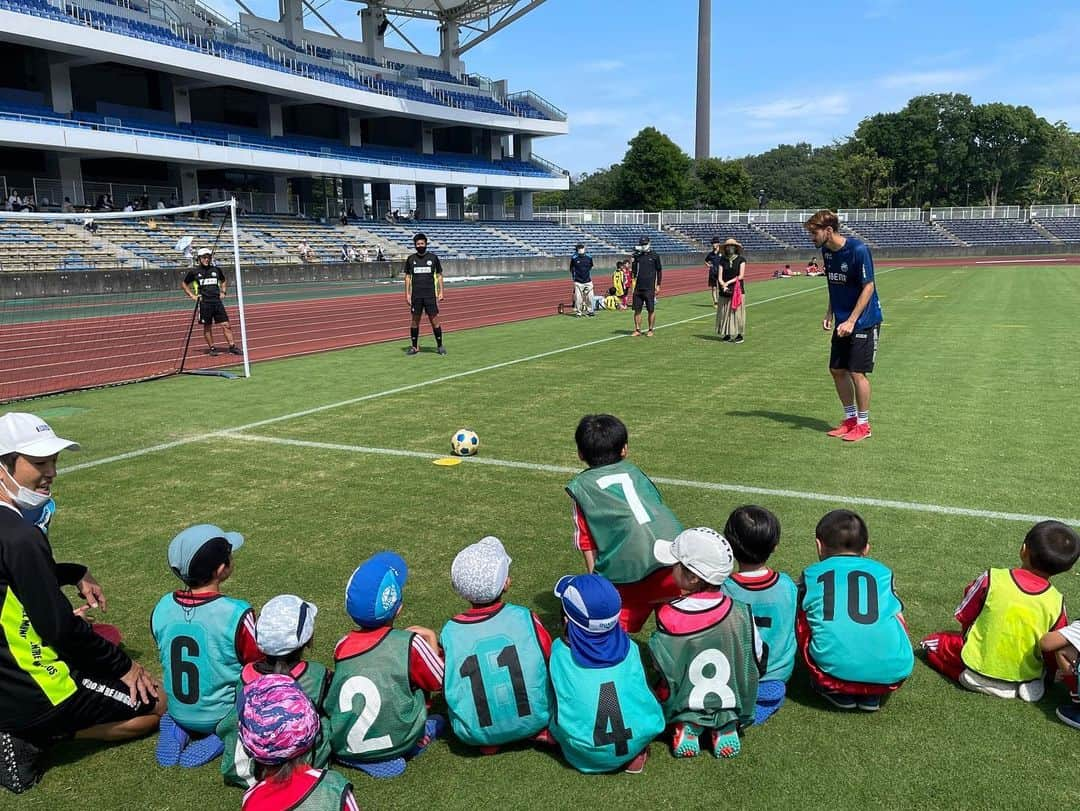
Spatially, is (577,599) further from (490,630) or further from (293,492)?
(293,492)

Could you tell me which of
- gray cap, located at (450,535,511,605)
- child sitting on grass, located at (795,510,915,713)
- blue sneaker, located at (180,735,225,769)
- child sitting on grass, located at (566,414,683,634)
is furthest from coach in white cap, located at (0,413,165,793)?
child sitting on grass, located at (795,510,915,713)

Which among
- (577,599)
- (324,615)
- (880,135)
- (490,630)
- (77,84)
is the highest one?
(880,135)

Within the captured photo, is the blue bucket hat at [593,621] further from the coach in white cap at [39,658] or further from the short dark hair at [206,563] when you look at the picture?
the coach in white cap at [39,658]

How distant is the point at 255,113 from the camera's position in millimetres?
48062

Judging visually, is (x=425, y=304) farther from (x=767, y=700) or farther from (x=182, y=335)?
(x=767, y=700)

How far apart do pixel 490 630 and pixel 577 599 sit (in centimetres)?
43

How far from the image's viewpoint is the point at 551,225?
6284 centimetres

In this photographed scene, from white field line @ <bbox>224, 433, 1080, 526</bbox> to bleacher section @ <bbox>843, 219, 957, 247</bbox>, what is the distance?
63.4m

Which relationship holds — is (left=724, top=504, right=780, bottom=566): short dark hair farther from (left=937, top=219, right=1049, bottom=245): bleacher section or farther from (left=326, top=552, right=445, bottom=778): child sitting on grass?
(left=937, top=219, right=1049, bottom=245): bleacher section

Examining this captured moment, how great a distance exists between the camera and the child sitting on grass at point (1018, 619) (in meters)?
3.38

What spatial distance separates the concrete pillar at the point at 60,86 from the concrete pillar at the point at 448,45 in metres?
35.6

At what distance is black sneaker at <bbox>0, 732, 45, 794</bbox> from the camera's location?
10.0ft

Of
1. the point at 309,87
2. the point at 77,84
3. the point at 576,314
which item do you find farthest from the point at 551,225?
the point at 576,314

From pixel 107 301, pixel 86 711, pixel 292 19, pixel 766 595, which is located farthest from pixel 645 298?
pixel 292 19
